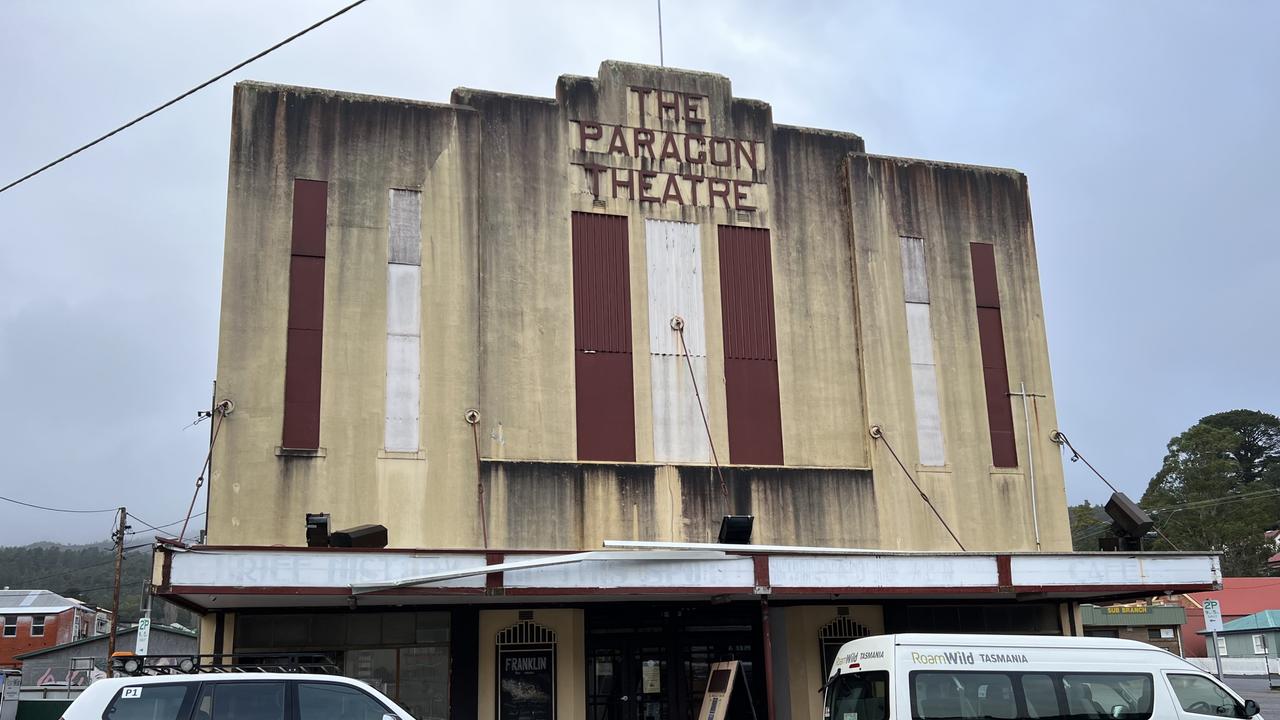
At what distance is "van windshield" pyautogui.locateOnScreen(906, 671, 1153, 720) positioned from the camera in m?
14.0

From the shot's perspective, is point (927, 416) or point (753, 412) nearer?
point (753, 412)

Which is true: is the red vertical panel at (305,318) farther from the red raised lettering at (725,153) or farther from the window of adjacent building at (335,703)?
the window of adjacent building at (335,703)

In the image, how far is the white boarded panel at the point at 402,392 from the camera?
774 inches

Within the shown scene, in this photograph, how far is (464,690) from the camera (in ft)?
61.5

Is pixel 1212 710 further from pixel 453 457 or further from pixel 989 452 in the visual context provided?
pixel 453 457

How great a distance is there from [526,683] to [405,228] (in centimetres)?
841

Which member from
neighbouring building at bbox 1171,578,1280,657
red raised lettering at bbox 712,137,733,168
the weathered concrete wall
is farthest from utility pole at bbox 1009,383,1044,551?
neighbouring building at bbox 1171,578,1280,657

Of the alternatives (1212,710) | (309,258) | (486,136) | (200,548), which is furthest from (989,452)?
(200,548)

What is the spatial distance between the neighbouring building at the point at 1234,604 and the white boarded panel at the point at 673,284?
49814 millimetres

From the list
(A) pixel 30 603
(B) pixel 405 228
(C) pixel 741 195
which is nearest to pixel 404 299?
(B) pixel 405 228

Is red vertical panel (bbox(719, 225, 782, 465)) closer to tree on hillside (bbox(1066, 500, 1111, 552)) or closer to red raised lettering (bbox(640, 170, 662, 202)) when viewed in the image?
red raised lettering (bbox(640, 170, 662, 202))

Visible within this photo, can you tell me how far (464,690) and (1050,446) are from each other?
41.5 ft

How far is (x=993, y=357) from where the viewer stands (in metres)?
23.3

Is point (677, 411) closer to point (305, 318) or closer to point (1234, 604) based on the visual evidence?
point (305, 318)
